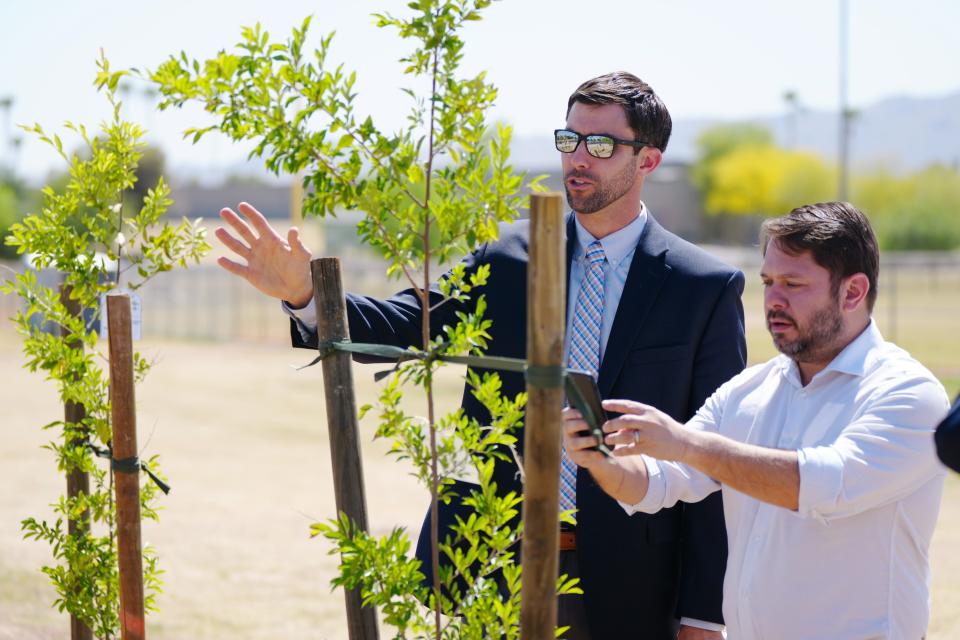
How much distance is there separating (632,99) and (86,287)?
1695mm

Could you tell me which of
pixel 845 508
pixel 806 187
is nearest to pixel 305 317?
pixel 845 508

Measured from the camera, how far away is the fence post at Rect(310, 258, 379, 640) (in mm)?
2900

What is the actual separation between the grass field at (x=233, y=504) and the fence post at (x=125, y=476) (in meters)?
0.64

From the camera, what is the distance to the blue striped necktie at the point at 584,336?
364 centimetres

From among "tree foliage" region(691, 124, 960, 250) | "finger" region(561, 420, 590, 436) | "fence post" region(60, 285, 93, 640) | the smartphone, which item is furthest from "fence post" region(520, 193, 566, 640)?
"tree foliage" region(691, 124, 960, 250)

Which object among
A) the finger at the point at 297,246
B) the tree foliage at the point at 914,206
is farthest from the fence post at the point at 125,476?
the tree foliage at the point at 914,206

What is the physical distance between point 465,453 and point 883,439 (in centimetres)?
92

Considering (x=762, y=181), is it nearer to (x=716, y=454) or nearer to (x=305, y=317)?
(x=305, y=317)

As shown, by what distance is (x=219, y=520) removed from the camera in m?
9.34

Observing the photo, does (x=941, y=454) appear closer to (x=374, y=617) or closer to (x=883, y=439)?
(x=883, y=439)

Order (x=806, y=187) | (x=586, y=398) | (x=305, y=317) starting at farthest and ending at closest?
(x=806, y=187), (x=305, y=317), (x=586, y=398)

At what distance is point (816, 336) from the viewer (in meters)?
2.92

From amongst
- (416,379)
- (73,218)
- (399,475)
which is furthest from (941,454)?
(399,475)

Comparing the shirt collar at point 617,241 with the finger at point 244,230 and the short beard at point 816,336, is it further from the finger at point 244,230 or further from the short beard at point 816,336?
the finger at point 244,230
